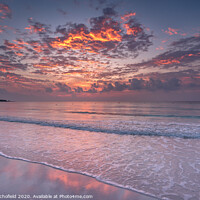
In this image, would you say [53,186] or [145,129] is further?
[145,129]

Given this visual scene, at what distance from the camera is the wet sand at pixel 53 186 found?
12.8 ft

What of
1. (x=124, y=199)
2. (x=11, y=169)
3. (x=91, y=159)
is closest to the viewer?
(x=124, y=199)

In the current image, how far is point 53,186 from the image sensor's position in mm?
4355

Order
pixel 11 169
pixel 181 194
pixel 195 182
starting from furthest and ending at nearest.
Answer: pixel 11 169, pixel 195 182, pixel 181 194

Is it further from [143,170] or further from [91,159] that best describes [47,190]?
[143,170]

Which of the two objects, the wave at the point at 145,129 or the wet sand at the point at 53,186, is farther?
the wave at the point at 145,129

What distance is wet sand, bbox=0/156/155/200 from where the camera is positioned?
3910 millimetres

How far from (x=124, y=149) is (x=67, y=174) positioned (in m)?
4.20

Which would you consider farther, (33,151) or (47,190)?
(33,151)

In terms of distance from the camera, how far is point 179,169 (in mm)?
5668

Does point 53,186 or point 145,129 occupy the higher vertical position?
point 53,186

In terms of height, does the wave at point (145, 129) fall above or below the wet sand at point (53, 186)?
below

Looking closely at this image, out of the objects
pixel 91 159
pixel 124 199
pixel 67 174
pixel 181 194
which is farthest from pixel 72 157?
pixel 181 194

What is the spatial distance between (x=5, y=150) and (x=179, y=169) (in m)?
8.79
